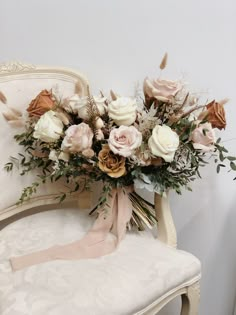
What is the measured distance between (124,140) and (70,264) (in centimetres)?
34

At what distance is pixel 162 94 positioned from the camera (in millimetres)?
1076

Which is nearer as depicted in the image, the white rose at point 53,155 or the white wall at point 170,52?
the white rose at point 53,155

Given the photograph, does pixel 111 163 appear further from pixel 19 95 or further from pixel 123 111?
pixel 19 95

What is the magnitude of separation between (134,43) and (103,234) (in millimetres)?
627

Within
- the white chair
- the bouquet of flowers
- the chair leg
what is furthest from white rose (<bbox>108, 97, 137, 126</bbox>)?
the chair leg

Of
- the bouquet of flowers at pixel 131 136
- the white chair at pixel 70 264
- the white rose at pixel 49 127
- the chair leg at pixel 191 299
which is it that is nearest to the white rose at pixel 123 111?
the bouquet of flowers at pixel 131 136

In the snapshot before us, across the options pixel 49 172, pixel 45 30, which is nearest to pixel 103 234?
pixel 49 172

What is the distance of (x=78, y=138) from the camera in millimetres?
1047

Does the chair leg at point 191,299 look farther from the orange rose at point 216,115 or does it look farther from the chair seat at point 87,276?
the orange rose at point 216,115

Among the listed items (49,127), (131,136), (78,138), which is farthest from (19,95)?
(131,136)

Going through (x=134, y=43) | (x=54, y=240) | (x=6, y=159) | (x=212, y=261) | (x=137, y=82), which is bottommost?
(x=212, y=261)

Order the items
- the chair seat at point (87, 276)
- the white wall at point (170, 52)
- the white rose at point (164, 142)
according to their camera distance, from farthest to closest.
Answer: the white wall at point (170, 52) → the white rose at point (164, 142) → the chair seat at point (87, 276)

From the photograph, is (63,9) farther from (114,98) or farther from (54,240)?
(54,240)

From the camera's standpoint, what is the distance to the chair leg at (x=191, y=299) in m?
1.10
